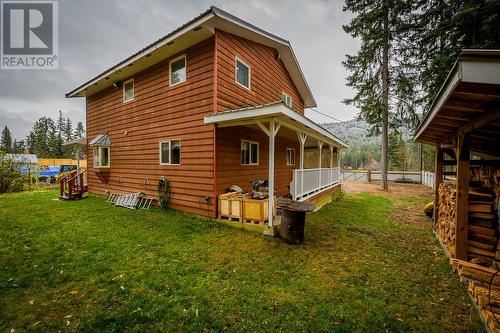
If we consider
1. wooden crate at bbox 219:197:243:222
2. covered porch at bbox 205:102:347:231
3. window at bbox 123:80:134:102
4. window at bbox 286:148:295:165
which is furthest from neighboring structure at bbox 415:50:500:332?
window at bbox 123:80:134:102

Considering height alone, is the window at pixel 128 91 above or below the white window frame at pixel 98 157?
above

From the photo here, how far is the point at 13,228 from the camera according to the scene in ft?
20.9

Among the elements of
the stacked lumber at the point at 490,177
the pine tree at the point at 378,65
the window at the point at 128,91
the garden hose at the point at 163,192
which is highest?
the pine tree at the point at 378,65

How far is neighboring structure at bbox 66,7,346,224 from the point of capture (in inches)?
277

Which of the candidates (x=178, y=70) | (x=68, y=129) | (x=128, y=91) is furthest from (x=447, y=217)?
(x=68, y=129)

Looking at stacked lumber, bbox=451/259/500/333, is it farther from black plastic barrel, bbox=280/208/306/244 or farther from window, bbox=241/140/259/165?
window, bbox=241/140/259/165

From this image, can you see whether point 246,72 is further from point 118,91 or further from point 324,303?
point 324,303

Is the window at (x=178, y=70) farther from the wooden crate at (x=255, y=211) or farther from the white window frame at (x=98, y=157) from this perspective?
the white window frame at (x=98, y=157)

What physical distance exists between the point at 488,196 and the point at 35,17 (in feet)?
57.1

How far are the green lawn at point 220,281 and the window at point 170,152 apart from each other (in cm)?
265

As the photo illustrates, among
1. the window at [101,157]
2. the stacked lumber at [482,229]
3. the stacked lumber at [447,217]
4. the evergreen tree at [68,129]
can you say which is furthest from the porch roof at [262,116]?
the evergreen tree at [68,129]

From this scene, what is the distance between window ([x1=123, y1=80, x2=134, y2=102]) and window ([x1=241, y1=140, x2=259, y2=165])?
5857 millimetres

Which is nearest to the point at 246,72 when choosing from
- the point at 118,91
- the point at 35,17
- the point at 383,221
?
the point at 118,91

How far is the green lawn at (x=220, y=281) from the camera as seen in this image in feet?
9.18
